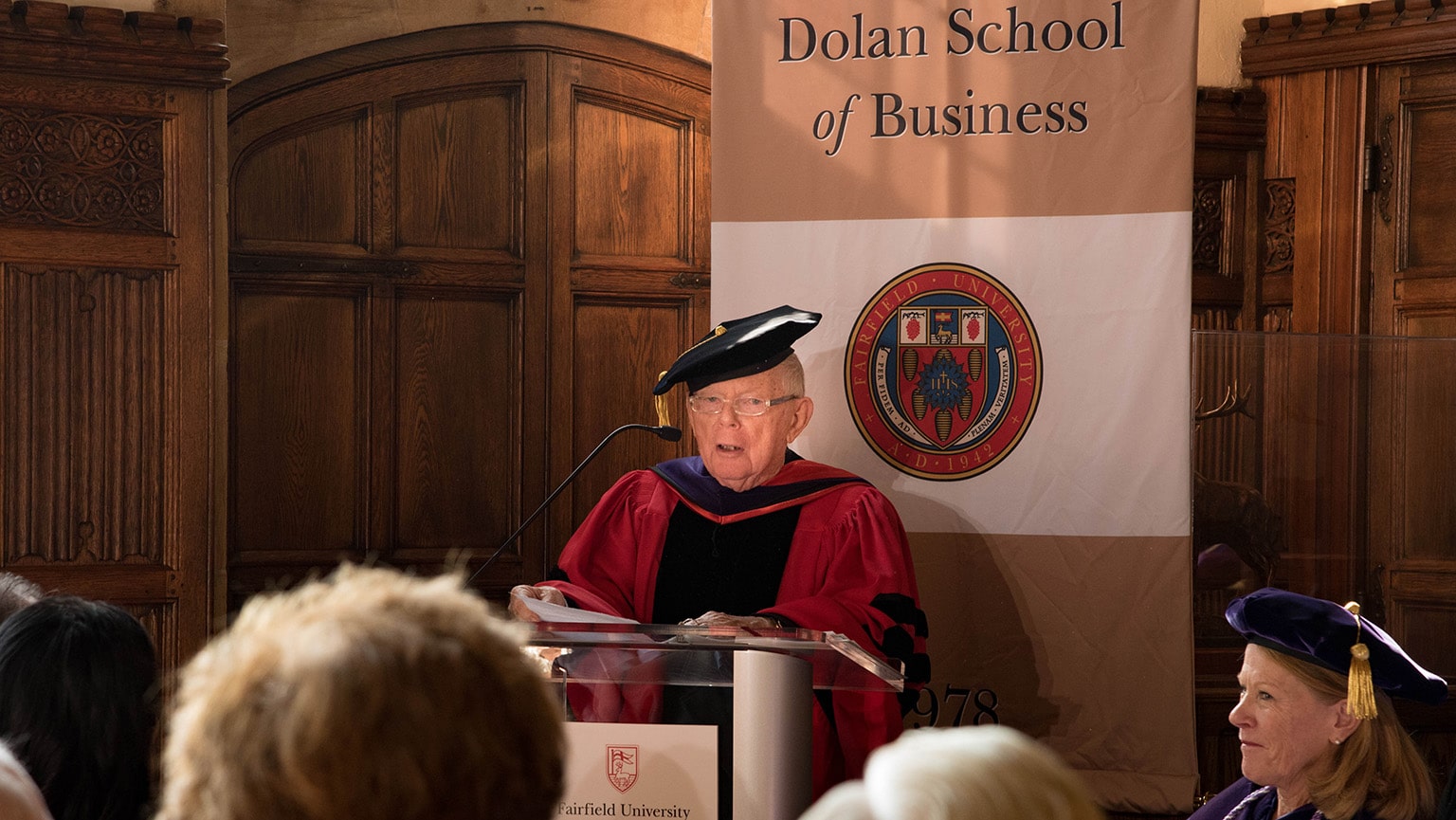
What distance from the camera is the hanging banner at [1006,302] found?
3688 mm

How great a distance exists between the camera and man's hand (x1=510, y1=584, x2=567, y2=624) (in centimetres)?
279

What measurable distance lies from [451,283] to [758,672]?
2659 mm

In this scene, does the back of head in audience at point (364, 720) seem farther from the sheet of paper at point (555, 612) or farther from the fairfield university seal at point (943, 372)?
the fairfield university seal at point (943, 372)

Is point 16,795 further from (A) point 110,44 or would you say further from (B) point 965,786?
(A) point 110,44

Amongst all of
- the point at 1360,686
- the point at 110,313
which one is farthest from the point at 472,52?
the point at 1360,686

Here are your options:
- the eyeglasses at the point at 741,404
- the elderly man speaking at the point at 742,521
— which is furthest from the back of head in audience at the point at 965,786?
the eyeglasses at the point at 741,404

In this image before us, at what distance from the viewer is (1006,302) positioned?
3.79 meters

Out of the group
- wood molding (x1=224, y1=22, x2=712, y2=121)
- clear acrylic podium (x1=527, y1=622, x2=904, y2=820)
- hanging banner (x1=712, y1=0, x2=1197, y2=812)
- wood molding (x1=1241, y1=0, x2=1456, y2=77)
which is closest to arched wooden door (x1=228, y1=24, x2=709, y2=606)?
wood molding (x1=224, y1=22, x2=712, y2=121)

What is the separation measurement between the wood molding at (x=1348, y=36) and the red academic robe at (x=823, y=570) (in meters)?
2.28

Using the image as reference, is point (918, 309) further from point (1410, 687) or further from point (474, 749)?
point (474, 749)

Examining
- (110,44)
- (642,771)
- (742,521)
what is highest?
(110,44)

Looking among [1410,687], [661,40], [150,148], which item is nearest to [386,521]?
[150,148]

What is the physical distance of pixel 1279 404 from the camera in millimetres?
3910

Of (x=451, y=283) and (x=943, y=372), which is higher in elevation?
(x=451, y=283)
